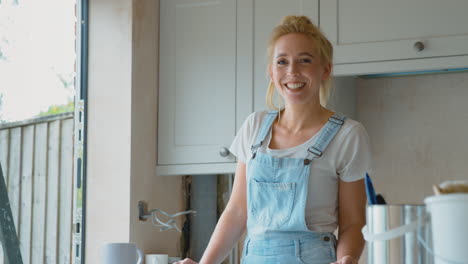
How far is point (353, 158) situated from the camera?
71.4 inches

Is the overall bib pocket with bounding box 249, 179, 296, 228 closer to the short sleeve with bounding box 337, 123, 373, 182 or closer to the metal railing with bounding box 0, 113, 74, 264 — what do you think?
the short sleeve with bounding box 337, 123, 373, 182

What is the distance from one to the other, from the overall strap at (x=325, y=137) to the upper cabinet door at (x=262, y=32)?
35.2 inches

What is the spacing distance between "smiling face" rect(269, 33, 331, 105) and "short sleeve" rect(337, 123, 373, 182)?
0.16 metres

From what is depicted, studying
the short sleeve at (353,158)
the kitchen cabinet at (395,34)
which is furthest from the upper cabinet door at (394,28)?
the short sleeve at (353,158)

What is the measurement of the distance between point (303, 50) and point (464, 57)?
756 mm

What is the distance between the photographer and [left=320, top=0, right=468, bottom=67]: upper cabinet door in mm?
2449

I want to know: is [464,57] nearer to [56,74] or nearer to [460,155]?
[460,155]

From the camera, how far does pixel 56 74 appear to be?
2756mm

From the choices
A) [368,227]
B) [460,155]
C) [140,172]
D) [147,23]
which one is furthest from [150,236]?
[368,227]

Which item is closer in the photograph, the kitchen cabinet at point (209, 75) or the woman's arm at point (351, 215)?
A: the woman's arm at point (351, 215)

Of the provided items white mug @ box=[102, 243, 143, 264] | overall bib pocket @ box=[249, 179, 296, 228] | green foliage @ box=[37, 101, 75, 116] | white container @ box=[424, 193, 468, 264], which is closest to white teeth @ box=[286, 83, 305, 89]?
overall bib pocket @ box=[249, 179, 296, 228]

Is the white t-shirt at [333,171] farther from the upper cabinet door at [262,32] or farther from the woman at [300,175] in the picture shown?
the upper cabinet door at [262,32]

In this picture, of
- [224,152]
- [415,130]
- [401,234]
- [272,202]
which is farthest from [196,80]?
[401,234]

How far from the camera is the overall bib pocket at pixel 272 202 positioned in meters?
1.84
